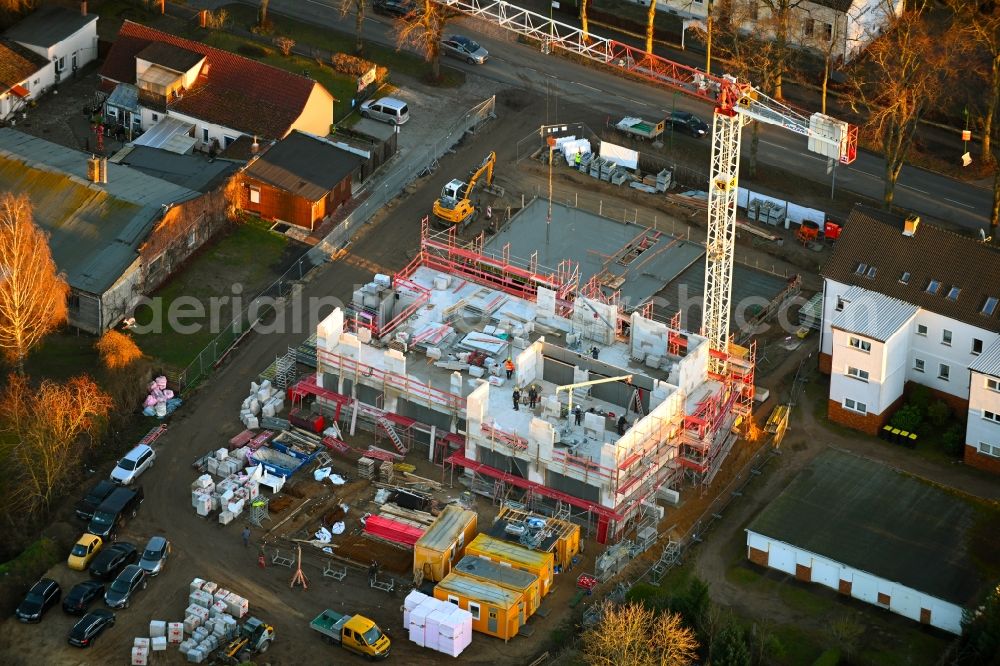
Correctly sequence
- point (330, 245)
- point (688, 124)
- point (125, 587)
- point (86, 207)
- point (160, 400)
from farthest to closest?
point (688, 124) < point (330, 245) < point (86, 207) < point (160, 400) < point (125, 587)

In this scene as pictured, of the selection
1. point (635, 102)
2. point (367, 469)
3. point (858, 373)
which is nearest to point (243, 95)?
point (635, 102)

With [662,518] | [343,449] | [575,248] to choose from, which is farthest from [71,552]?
[575,248]

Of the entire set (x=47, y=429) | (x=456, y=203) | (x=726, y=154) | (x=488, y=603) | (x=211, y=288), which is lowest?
(x=488, y=603)

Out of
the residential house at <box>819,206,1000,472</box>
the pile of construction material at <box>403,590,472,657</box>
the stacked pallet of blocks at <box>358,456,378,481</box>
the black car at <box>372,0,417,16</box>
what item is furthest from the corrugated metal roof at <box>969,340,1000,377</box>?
the black car at <box>372,0,417,16</box>

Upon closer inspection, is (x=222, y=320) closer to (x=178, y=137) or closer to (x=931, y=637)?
(x=178, y=137)

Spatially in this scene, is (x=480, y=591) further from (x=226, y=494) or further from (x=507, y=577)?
(x=226, y=494)

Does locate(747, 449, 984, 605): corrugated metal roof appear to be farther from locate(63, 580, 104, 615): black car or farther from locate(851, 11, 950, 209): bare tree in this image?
locate(63, 580, 104, 615): black car

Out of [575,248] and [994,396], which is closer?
[994,396]
